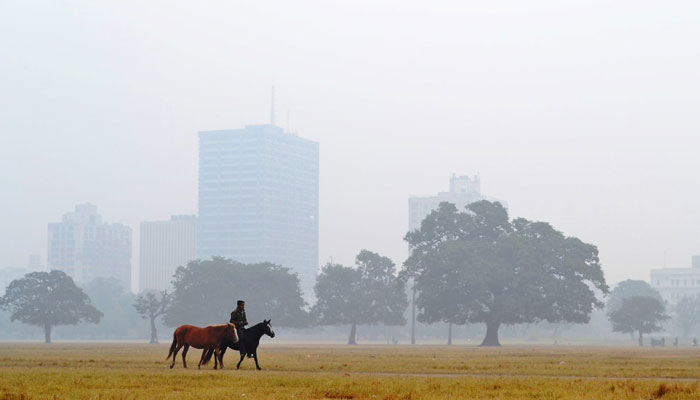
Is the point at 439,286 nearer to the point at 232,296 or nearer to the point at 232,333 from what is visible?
the point at 232,296

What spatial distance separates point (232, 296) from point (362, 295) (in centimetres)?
2073

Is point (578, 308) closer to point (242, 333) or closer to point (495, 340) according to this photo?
point (495, 340)

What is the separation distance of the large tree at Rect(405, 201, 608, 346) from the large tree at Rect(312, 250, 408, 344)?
22140mm

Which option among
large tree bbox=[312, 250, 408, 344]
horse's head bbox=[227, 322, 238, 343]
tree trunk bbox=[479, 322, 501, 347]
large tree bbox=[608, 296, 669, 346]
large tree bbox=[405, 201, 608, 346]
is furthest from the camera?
large tree bbox=[608, 296, 669, 346]

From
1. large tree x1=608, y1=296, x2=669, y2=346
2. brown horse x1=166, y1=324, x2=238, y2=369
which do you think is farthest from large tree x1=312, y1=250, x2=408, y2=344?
brown horse x1=166, y1=324, x2=238, y2=369

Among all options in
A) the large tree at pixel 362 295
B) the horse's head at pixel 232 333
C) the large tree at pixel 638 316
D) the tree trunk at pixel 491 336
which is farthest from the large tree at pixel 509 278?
the horse's head at pixel 232 333

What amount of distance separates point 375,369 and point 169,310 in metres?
115

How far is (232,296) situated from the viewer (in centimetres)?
15088

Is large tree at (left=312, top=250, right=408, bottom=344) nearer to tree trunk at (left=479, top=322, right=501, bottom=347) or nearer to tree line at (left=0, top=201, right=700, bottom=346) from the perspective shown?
tree line at (left=0, top=201, right=700, bottom=346)

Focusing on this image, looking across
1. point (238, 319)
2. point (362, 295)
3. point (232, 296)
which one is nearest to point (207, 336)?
point (238, 319)

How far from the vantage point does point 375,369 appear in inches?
1538

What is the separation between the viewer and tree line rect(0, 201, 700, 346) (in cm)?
11131

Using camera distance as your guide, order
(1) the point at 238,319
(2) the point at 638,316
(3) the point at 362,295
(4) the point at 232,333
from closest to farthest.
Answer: (4) the point at 232,333
(1) the point at 238,319
(3) the point at 362,295
(2) the point at 638,316

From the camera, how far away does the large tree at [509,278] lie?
4338 inches
